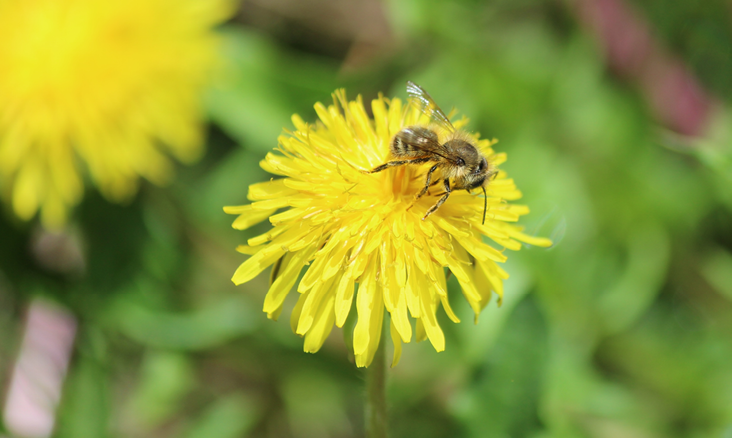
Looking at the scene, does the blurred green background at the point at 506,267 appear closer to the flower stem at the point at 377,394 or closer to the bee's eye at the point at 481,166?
the flower stem at the point at 377,394

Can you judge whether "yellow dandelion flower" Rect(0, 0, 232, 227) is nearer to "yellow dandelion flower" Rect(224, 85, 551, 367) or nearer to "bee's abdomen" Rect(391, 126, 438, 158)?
"yellow dandelion flower" Rect(224, 85, 551, 367)

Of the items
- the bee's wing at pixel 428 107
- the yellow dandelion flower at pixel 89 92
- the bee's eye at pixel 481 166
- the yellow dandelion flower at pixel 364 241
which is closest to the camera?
the yellow dandelion flower at pixel 364 241

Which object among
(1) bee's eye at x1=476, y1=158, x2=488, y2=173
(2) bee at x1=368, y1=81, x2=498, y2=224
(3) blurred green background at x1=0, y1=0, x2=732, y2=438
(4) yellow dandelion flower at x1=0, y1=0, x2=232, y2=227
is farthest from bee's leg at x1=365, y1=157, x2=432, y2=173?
(4) yellow dandelion flower at x1=0, y1=0, x2=232, y2=227

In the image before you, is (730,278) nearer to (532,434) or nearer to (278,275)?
(532,434)

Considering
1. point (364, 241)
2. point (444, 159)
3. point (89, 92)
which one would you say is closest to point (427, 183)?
point (444, 159)

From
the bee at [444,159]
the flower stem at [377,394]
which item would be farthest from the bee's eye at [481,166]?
the flower stem at [377,394]

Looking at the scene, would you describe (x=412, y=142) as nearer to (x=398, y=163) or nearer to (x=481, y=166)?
(x=398, y=163)

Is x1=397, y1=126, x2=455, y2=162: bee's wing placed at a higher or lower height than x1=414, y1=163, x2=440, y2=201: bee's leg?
higher
